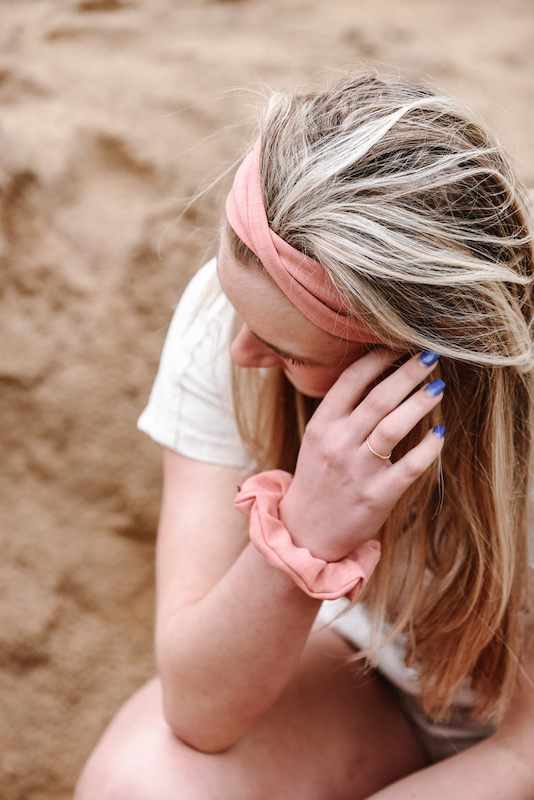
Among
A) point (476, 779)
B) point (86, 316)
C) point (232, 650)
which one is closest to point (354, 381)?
point (232, 650)

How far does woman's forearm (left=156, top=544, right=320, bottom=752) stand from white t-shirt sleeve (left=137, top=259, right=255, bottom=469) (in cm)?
26

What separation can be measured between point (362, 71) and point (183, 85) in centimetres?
120

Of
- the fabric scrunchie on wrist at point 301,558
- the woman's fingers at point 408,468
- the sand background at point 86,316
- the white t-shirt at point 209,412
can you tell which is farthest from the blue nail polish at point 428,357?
the sand background at point 86,316

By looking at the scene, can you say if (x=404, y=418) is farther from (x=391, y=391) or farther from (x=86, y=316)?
(x=86, y=316)

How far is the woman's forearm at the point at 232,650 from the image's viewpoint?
112 centimetres

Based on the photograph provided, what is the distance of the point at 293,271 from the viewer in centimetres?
93

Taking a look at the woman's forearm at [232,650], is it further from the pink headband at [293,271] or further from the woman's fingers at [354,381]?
the pink headband at [293,271]

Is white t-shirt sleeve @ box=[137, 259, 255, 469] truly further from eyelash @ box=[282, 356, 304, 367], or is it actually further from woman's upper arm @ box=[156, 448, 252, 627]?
eyelash @ box=[282, 356, 304, 367]

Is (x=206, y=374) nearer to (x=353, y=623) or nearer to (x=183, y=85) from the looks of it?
(x=353, y=623)

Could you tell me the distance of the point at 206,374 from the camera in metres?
1.40

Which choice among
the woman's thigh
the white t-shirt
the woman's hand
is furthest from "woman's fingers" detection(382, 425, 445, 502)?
the woman's thigh

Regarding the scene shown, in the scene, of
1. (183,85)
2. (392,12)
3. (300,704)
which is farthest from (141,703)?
(392,12)

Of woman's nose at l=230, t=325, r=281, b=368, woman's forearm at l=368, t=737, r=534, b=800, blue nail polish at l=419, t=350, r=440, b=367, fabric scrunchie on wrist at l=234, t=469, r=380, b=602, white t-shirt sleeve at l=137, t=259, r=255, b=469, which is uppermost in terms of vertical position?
blue nail polish at l=419, t=350, r=440, b=367

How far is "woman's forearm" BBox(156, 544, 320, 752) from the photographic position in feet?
3.68
